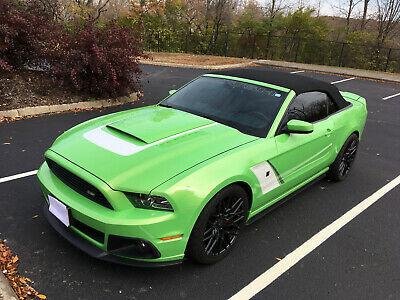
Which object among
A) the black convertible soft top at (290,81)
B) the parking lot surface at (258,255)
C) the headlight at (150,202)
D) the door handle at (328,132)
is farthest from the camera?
the door handle at (328,132)

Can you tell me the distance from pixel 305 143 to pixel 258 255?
1.28 meters

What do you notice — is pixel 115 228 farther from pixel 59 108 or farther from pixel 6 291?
pixel 59 108

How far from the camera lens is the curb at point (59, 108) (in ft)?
23.0

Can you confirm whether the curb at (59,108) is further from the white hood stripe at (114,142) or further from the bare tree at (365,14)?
the bare tree at (365,14)

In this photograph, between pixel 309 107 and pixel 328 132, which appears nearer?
pixel 309 107

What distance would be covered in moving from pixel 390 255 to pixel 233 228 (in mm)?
1562

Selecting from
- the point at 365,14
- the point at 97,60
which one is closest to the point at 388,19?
the point at 365,14

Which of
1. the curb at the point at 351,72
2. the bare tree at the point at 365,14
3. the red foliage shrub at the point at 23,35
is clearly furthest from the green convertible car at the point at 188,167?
the bare tree at the point at 365,14

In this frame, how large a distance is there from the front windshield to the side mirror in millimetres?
183

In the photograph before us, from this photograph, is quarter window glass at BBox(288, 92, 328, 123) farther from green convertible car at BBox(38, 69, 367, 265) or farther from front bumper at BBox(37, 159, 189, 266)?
front bumper at BBox(37, 159, 189, 266)

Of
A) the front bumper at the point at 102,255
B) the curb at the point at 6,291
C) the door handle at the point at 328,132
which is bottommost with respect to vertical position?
the curb at the point at 6,291

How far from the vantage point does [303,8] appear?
77.2 feet

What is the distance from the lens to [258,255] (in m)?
3.54

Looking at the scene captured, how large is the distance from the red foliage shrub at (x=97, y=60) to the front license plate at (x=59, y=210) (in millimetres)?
5274
